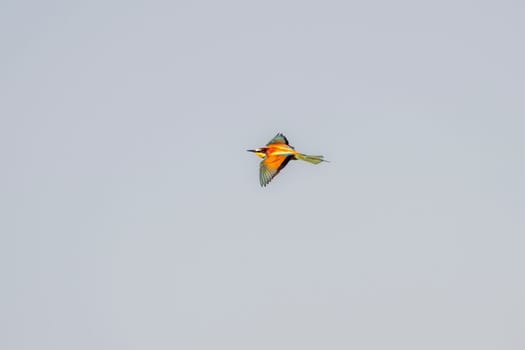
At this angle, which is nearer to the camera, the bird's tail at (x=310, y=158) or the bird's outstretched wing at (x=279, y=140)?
the bird's tail at (x=310, y=158)

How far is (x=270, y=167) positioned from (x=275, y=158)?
102 cm

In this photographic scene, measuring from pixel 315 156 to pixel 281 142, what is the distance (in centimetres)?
649

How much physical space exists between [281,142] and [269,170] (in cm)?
401

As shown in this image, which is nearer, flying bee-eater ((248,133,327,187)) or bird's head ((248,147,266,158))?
flying bee-eater ((248,133,327,187))

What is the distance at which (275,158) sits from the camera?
198 feet

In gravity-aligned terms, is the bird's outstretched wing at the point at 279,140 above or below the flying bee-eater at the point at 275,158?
above

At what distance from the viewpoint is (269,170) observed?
195 feet

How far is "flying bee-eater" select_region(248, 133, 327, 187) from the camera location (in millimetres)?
59031

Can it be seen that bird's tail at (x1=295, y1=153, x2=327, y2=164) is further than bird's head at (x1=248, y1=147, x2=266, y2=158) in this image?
No

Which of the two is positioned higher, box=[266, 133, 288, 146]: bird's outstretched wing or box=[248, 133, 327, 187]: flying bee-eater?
box=[266, 133, 288, 146]: bird's outstretched wing

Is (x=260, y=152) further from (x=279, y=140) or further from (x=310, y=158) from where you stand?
(x=310, y=158)

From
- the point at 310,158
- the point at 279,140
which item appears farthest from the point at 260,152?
the point at 310,158

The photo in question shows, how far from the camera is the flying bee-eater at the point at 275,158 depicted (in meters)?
59.0

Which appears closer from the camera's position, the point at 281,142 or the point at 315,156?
the point at 315,156
